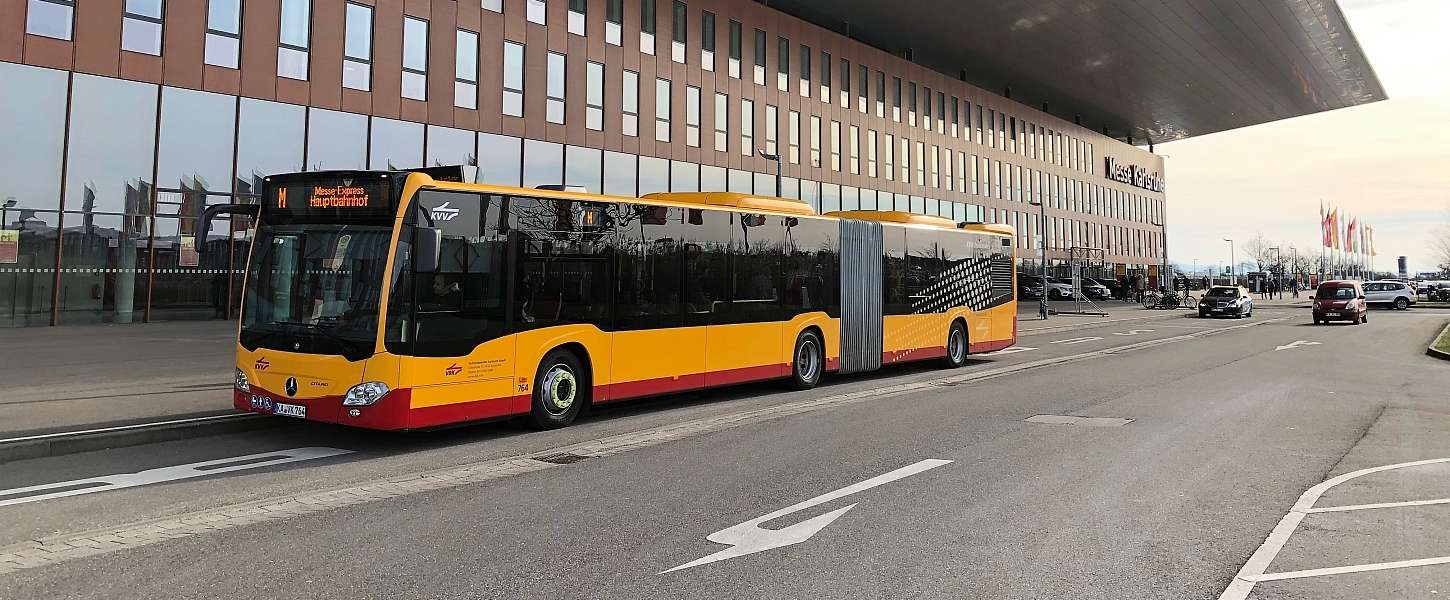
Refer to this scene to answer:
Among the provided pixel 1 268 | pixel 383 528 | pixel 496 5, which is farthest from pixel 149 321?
pixel 383 528

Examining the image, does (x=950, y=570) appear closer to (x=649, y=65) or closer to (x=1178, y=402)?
(x=1178, y=402)

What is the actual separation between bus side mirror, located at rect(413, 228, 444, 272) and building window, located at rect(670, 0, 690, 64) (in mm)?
26356

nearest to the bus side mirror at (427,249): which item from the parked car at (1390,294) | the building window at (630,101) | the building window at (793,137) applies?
the building window at (630,101)

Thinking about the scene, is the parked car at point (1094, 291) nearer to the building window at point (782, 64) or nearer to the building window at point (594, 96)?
the building window at point (782, 64)

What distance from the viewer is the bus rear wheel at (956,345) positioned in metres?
16.6

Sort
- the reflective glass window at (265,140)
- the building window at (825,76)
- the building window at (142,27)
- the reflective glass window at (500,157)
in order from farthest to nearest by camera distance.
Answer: the building window at (825,76), the reflective glass window at (500,157), the reflective glass window at (265,140), the building window at (142,27)

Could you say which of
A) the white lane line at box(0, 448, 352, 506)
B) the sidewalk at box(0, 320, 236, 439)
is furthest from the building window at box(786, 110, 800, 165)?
the white lane line at box(0, 448, 352, 506)

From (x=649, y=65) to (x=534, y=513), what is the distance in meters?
28.2

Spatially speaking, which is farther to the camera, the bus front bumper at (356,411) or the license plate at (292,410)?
the license plate at (292,410)

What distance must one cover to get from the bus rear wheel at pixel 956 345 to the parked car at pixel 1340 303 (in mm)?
23336

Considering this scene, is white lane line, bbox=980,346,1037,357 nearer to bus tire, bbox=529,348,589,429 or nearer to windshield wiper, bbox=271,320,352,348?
bus tire, bbox=529,348,589,429

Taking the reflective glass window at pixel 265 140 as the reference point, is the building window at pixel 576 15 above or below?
above

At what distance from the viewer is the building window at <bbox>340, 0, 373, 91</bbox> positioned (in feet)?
79.6

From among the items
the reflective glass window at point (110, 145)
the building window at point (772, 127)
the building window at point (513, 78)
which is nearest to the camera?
the reflective glass window at point (110, 145)
